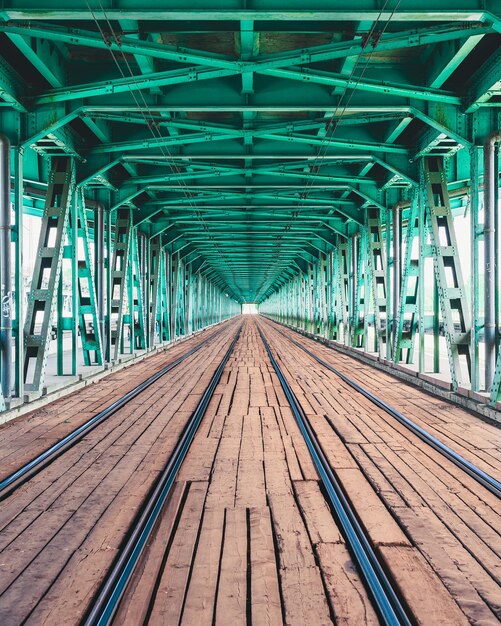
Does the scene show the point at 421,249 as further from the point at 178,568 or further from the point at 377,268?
the point at 178,568

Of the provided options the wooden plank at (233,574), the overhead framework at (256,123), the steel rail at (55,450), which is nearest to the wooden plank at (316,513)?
the wooden plank at (233,574)

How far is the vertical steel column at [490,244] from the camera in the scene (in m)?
8.07

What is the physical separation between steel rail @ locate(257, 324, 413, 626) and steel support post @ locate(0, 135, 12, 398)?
4969 mm

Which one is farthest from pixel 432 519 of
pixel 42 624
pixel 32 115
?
pixel 32 115

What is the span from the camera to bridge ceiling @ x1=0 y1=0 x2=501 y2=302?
6.07 meters

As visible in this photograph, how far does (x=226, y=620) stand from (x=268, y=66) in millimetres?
6562

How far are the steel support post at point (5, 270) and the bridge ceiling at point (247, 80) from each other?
0.61 m

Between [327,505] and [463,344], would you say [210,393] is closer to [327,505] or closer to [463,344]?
[463,344]

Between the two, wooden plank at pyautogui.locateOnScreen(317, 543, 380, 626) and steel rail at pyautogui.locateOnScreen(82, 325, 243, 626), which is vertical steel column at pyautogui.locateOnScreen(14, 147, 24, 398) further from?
wooden plank at pyautogui.locateOnScreen(317, 543, 380, 626)

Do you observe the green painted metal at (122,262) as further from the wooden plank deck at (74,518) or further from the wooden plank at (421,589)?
the wooden plank at (421,589)

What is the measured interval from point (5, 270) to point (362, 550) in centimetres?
675

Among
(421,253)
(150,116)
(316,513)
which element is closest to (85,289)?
(150,116)

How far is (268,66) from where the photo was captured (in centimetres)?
697

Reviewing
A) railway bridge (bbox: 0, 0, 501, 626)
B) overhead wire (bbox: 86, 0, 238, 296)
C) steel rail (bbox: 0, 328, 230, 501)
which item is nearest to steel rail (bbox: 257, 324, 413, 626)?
railway bridge (bbox: 0, 0, 501, 626)
